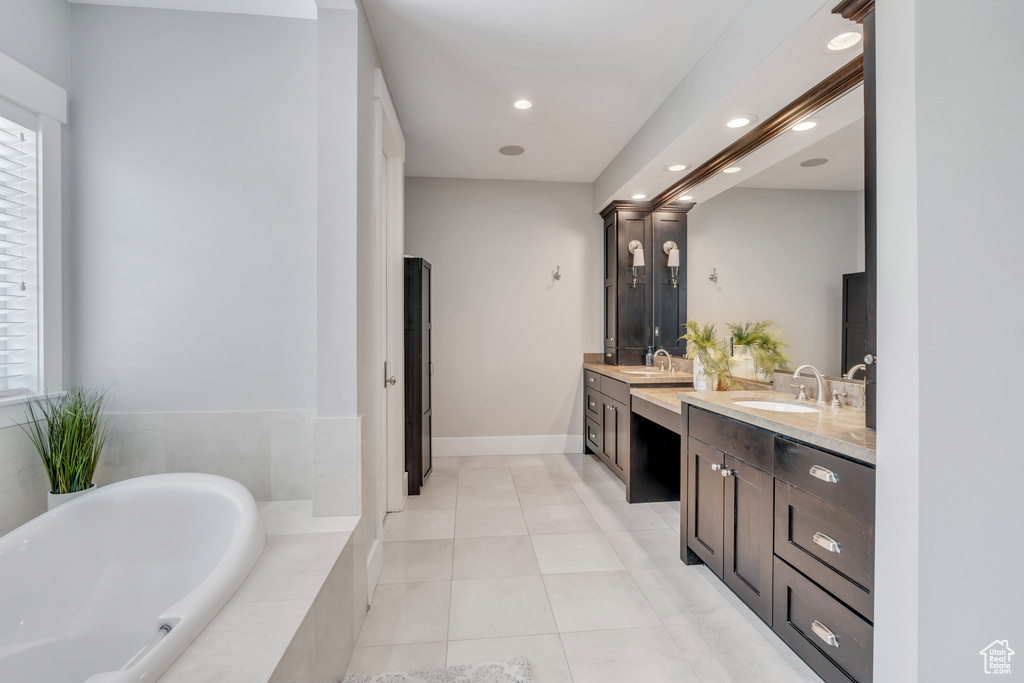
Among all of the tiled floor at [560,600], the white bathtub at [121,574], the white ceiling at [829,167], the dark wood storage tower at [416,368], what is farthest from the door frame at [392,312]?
the white ceiling at [829,167]

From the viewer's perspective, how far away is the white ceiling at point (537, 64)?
203 centimetres

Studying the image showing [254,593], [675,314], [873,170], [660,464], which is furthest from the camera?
[675,314]

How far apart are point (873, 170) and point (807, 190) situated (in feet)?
3.42

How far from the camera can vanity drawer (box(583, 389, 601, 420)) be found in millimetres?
4090

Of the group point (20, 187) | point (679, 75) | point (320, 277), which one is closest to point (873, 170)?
point (679, 75)

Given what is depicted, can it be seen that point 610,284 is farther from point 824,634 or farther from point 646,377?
point 824,634

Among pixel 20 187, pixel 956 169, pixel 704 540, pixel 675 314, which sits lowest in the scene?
pixel 704 540

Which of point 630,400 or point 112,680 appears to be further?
point 630,400

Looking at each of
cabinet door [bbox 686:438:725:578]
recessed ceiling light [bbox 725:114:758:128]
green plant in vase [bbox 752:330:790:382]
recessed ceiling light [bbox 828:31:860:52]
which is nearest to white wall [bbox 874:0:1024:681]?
recessed ceiling light [bbox 828:31:860:52]

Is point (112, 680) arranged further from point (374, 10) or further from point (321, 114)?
point (374, 10)

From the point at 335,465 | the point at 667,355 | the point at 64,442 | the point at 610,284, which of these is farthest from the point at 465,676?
the point at 610,284

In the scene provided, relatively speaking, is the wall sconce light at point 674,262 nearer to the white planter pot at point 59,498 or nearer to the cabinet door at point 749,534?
the cabinet door at point 749,534

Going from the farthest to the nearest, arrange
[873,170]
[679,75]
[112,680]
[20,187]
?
[679,75], [20,187], [873,170], [112,680]

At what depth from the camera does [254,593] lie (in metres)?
1.28
